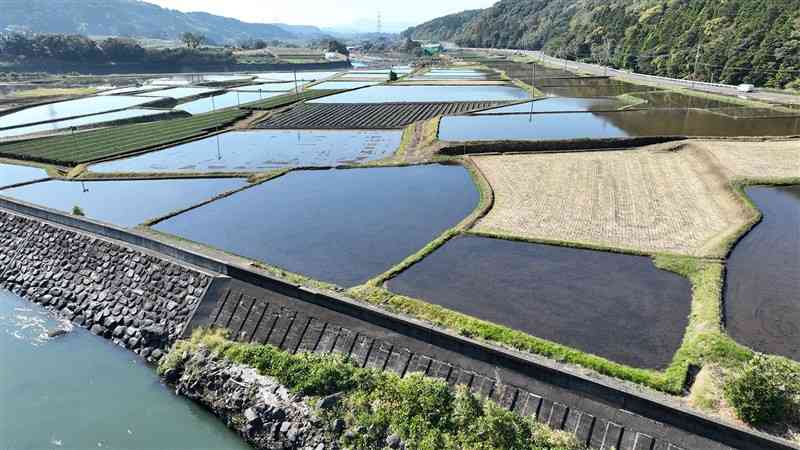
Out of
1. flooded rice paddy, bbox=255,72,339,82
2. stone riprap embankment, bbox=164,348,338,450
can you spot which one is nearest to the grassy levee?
stone riprap embankment, bbox=164,348,338,450

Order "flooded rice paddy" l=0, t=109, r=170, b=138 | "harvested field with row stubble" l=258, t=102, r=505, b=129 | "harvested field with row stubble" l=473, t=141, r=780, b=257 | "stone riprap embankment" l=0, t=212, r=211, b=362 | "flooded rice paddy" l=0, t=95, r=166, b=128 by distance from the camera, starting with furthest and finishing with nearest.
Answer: "flooded rice paddy" l=0, t=95, r=166, b=128
"harvested field with row stubble" l=258, t=102, r=505, b=129
"flooded rice paddy" l=0, t=109, r=170, b=138
"harvested field with row stubble" l=473, t=141, r=780, b=257
"stone riprap embankment" l=0, t=212, r=211, b=362

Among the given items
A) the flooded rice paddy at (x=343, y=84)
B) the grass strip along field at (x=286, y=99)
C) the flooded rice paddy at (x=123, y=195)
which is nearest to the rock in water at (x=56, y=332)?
the flooded rice paddy at (x=123, y=195)

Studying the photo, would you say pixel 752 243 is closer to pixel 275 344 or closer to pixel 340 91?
pixel 275 344

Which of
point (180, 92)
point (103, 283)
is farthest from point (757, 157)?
point (180, 92)

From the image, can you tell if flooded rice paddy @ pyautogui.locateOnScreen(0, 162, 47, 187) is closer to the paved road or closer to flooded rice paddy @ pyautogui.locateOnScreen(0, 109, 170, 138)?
flooded rice paddy @ pyautogui.locateOnScreen(0, 109, 170, 138)

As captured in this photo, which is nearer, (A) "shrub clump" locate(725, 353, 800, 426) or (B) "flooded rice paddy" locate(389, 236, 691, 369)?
(A) "shrub clump" locate(725, 353, 800, 426)

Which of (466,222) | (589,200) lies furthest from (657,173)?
(466,222)

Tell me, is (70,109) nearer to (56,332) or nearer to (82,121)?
(82,121)
